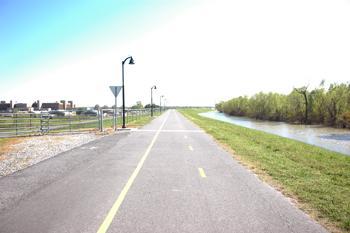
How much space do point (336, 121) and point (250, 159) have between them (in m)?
42.2

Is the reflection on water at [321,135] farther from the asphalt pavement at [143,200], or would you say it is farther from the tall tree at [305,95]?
the tall tree at [305,95]

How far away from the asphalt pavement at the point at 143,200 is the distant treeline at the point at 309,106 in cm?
4290

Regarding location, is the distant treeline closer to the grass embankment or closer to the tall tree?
the tall tree

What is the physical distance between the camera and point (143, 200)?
7.02m

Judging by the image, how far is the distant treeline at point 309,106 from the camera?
170 ft

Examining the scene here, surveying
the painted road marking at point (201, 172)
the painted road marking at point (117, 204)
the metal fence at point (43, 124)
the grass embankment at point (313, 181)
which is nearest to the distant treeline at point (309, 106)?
the metal fence at point (43, 124)

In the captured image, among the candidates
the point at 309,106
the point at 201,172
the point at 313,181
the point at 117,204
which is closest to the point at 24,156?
the point at 201,172

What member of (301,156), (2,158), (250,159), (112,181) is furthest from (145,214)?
(301,156)

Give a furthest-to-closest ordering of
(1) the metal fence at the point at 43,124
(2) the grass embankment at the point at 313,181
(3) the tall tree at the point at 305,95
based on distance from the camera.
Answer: (3) the tall tree at the point at 305,95
(1) the metal fence at the point at 43,124
(2) the grass embankment at the point at 313,181

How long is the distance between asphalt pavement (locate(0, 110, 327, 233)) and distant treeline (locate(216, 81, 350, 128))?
1689 inches

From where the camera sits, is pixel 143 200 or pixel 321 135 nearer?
pixel 143 200

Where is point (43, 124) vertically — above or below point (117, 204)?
above

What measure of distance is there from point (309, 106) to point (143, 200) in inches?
2312

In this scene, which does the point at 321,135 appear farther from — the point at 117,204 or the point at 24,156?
the point at 117,204
